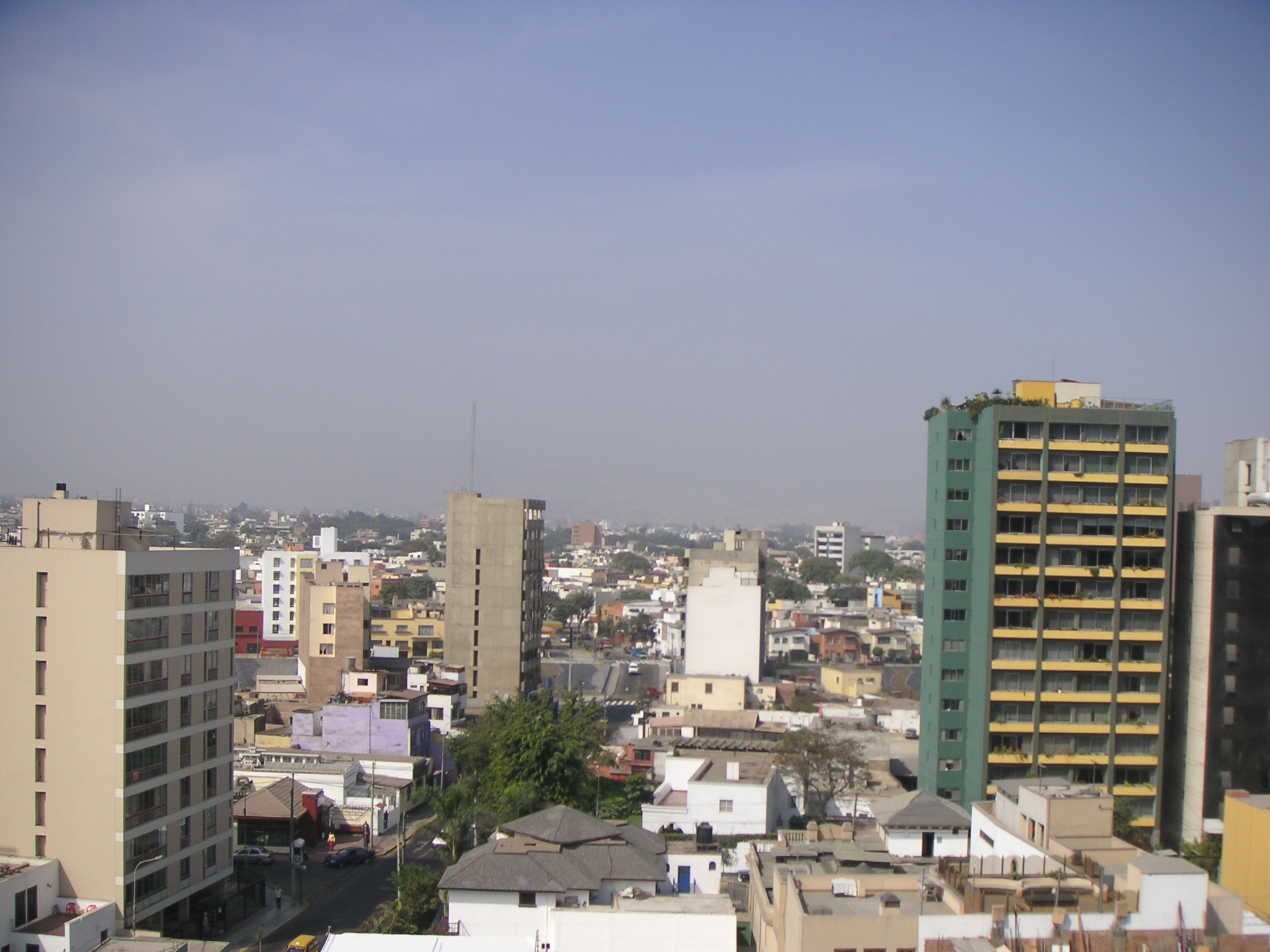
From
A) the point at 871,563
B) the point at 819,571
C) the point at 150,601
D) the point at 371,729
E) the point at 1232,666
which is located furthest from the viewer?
the point at 871,563

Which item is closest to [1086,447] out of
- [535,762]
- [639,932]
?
[535,762]

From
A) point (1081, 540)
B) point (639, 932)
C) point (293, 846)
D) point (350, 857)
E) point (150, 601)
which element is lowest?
point (350, 857)

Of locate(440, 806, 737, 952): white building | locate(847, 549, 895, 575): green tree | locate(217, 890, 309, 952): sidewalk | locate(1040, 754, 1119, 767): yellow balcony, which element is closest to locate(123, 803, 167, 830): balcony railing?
locate(217, 890, 309, 952): sidewalk

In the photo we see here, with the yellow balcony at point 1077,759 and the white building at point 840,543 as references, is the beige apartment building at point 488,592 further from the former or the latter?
the white building at point 840,543

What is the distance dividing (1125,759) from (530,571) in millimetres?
23739

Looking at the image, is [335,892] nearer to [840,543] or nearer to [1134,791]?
[1134,791]

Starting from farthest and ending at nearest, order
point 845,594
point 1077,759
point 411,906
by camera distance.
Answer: point 845,594
point 1077,759
point 411,906

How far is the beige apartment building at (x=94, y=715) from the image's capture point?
1942 centimetres

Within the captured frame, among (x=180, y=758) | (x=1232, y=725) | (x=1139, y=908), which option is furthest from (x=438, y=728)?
(x=1139, y=908)

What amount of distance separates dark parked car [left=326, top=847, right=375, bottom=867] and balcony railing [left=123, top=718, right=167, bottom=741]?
7.16 meters

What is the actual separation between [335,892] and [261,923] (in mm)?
2442

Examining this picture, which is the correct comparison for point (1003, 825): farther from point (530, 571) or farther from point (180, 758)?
point (530, 571)

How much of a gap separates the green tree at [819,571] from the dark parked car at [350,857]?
10450 centimetres

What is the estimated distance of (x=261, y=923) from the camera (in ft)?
72.1
